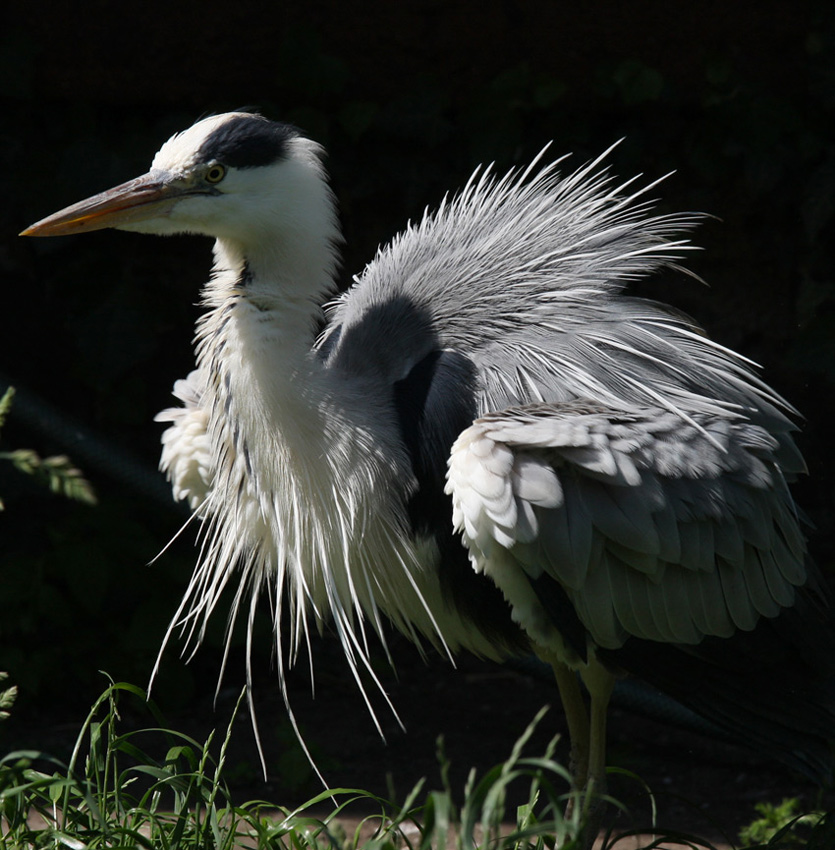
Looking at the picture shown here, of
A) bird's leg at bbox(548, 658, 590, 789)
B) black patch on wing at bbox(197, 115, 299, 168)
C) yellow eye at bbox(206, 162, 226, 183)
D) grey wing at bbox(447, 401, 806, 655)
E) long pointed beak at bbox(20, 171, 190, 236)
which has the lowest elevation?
bird's leg at bbox(548, 658, 590, 789)

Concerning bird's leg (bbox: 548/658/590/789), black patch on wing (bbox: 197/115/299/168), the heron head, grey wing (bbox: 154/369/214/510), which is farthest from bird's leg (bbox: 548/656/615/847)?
black patch on wing (bbox: 197/115/299/168)

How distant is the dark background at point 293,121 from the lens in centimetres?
385

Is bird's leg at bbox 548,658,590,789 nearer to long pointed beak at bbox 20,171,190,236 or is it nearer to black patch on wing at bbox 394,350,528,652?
black patch on wing at bbox 394,350,528,652

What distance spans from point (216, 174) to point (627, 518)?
1.12 metres

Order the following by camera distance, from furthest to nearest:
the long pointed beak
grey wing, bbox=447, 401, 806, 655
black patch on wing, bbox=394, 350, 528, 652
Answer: black patch on wing, bbox=394, 350, 528, 652 < the long pointed beak < grey wing, bbox=447, 401, 806, 655

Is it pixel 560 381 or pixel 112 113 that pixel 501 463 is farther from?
pixel 112 113

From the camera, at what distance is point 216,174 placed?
7.87 feet

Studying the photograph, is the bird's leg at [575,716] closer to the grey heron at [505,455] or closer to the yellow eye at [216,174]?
the grey heron at [505,455]

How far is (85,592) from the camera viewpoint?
12.5ft

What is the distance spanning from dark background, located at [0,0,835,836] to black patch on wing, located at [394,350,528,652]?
138 cm

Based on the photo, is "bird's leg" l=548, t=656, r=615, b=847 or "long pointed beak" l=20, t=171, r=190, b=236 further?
"bird's leg" l=548, t=656, r=615, b=847

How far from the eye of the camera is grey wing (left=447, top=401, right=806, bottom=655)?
2188 mm

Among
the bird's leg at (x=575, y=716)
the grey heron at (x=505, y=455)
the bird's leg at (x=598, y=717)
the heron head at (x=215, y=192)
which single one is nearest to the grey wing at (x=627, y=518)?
the grey heron at (x=505, y=455)

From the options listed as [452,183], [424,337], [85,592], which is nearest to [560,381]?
[424,337]
